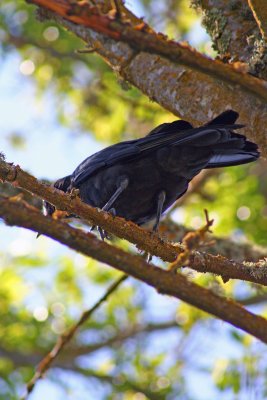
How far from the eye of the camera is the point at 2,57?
9055 millimetres

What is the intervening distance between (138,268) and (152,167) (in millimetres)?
2745

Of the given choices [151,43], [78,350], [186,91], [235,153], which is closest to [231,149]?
[235,153]

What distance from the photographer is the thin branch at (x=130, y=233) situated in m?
3.52

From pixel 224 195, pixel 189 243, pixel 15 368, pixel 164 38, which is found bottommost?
pixel 189 243

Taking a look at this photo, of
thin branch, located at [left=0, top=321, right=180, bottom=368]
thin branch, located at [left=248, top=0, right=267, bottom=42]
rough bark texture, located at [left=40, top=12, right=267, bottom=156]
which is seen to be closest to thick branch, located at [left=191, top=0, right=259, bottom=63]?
rough bark texture, located at [left=40, top=12, right=267, bottom=156]

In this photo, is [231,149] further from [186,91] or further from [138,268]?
[138,268]

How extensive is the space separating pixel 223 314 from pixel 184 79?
7.75 ft

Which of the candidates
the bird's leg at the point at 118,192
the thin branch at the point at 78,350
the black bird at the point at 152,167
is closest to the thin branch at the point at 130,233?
the black bird at the point at 152,167

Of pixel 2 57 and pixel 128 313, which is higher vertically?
pixel 2 57

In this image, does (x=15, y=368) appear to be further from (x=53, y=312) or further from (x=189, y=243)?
(x=189, y=243)

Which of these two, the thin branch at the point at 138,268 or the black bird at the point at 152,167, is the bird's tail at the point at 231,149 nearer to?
the black bird at the point at 152,167

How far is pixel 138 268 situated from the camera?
2.45 meters

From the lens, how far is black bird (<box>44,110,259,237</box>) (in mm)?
4742

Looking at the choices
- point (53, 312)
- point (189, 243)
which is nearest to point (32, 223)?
point (189, 243)
